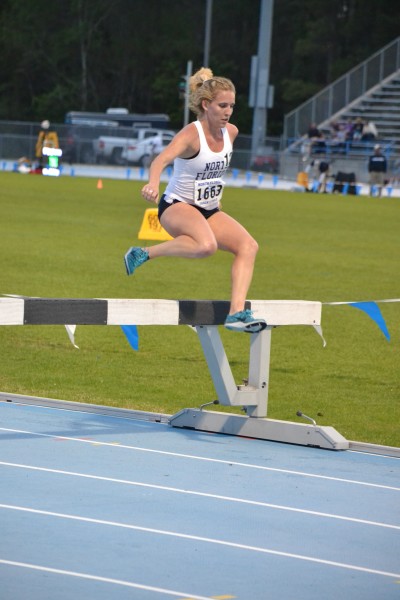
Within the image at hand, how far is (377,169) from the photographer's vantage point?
46.5 m

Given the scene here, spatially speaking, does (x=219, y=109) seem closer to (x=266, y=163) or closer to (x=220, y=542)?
(x=220, y=542)

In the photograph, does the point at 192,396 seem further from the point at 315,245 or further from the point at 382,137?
the point at 382,137

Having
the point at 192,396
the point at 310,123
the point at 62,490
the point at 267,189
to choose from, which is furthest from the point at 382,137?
the point at 62,490

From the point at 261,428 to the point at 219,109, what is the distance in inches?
83.1

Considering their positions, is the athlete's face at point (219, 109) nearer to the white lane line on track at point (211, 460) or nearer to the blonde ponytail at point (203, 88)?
the blonde ponytail at point (203, 88)

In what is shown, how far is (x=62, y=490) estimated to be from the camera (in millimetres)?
6305

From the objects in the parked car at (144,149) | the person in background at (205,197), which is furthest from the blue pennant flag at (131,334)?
the parked car at (144,149)

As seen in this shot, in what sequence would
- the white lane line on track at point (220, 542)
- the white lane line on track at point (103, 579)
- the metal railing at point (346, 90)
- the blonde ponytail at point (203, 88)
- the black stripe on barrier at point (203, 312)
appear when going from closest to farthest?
the white lane line on track at point (103, 579) → the white lane line on track at point (220, 542) → the blonde ponytail at point (203, 88) → the black stripe on barrier at point (203, 312) → the metal railing at point (346, 90)

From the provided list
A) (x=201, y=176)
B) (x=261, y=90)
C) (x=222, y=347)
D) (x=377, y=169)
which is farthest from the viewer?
(x=261, y=90)

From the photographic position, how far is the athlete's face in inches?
291

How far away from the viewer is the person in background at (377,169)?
4603cm

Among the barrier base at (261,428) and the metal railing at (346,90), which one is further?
the metal railing at (346,90)

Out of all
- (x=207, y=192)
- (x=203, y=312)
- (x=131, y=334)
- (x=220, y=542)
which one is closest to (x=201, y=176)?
(x=207, y=192)

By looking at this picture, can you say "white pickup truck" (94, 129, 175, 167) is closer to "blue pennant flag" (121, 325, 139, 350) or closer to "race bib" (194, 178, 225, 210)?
"blue pennant flag" (121, 325, 139, 350)
